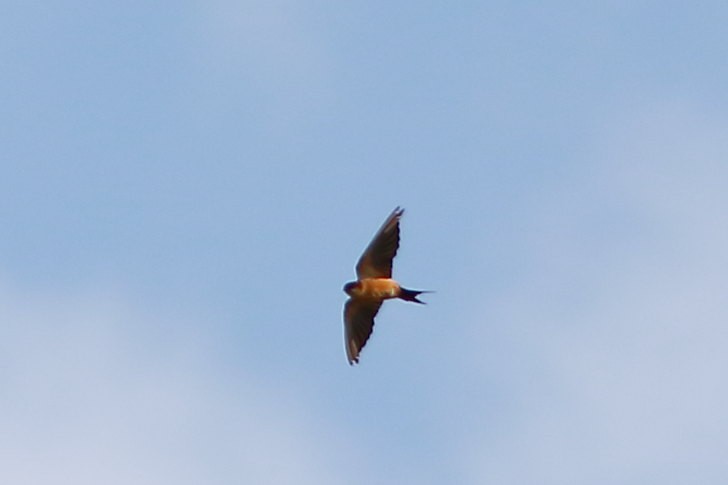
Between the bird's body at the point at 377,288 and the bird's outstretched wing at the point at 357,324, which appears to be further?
the bird's outstretched wing at the point at 357,324

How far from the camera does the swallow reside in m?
20.9

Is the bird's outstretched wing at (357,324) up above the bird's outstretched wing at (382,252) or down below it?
below

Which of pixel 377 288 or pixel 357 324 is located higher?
pixel 377 288

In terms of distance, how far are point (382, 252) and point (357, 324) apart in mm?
1383

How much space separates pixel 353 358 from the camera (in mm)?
21422

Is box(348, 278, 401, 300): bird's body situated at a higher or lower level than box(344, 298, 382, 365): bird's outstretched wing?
higher

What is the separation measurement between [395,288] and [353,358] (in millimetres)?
1339

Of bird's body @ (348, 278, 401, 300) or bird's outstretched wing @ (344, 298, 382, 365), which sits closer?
bird's body @ (348, 278, 401, 300)

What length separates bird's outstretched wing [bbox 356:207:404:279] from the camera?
20812 mm

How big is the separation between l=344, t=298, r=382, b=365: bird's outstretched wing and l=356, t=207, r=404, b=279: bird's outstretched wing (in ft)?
1.73

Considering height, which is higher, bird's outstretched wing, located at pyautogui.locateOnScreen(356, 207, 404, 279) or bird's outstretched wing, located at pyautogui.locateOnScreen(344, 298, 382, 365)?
bird's outstretched wing, located at pyautogui.locateOnScreen(356, 207, 404, 279)

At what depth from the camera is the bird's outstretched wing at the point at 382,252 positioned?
68.3ft

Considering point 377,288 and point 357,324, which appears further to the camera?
point 357,324

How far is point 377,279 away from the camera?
831 inches
